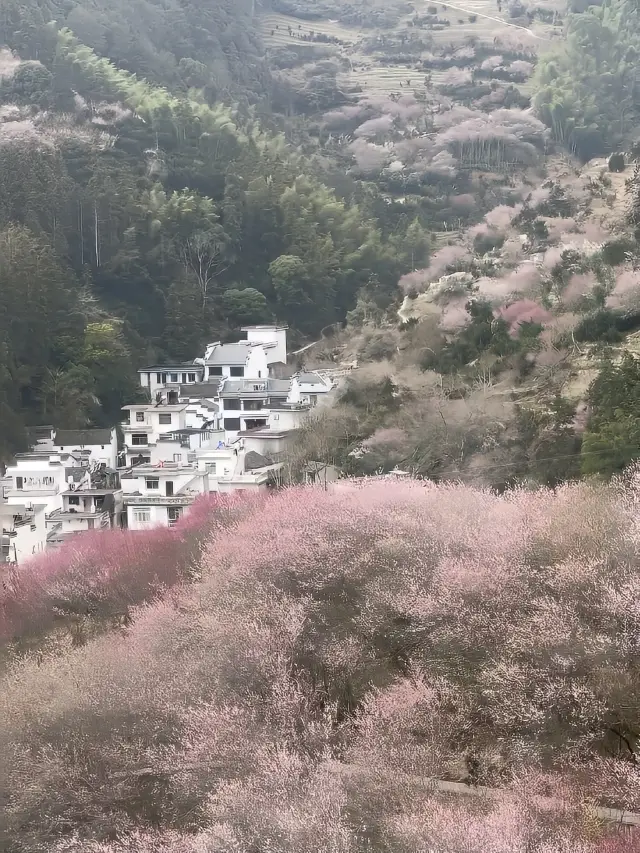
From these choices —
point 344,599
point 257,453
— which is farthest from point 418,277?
point 344,599

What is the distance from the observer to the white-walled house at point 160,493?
718 inches

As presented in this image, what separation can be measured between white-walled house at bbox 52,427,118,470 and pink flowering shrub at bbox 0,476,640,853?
37.3 feet

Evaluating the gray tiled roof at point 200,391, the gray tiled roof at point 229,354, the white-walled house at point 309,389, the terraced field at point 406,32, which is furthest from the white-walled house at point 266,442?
the terraced field at point 406,32

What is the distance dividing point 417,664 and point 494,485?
518 cm

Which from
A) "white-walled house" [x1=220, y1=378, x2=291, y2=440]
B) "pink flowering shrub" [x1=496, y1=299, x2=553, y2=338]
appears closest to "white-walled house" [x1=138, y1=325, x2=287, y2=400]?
"white-walled house" [x1=220, y1=378, x2=291, y2=440]

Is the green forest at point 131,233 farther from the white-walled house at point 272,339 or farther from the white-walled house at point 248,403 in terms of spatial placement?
the white-walled house at point 248,403

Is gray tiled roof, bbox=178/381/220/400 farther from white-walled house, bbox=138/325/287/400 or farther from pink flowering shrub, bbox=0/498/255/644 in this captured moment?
pink flowering shrub, bbox=0/498/255/644

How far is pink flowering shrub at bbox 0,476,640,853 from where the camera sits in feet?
24.2

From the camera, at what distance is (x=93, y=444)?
22.5 meters

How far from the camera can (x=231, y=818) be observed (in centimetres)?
746

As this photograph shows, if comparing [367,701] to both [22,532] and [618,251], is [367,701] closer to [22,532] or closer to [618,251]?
[22,532]

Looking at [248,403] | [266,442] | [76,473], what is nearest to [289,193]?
[248,403]

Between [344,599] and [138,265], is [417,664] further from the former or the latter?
[138,265]

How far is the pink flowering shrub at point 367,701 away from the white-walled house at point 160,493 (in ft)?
21.9
